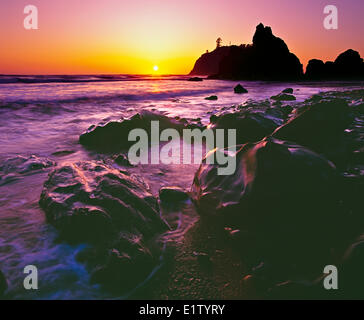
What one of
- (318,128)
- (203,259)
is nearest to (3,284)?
(203,259)

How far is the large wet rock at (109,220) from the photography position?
1764 mm

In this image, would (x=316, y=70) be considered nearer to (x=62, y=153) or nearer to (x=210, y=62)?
(x=62, y=153)

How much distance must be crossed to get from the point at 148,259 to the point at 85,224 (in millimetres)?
638

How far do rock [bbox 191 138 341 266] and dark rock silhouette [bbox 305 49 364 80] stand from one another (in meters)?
64.5

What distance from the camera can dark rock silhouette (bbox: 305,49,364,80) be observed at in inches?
2211

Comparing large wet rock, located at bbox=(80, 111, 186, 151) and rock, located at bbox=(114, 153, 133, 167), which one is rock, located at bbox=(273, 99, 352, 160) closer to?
rock, located at bbox=(114, 153, 133, 167)

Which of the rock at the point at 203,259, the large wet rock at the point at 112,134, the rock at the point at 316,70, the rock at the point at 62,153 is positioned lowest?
the rock at the point at 203,259

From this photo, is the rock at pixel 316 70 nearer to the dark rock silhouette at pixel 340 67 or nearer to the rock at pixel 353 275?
the dark rock silhouette at pixel 340 67

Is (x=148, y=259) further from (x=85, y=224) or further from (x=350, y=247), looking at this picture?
(x=350, y=247)

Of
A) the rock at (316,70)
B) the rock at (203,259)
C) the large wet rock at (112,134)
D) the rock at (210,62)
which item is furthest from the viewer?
the rock at (210,62)

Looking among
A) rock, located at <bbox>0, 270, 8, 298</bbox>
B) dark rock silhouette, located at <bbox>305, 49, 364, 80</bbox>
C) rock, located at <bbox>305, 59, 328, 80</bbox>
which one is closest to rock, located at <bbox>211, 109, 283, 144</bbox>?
rock, located at <bbox>0, 270, 8, 298</bbox>

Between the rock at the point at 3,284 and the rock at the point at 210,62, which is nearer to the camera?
the rock at the point at 3,284

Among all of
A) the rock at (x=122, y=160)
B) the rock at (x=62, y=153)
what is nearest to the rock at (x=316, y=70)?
the rock at (x=122, y=160)

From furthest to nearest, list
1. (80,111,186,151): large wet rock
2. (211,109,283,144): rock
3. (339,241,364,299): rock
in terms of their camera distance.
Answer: (80,111,186,151): large wet rock < (211,109,283,144): rock < (339,241,364,299): rock
